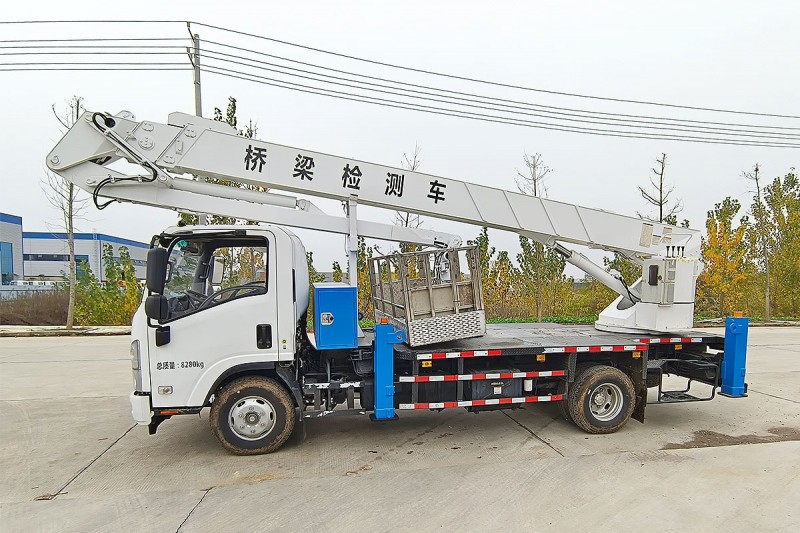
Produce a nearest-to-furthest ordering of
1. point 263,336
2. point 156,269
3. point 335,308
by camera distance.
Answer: point 156,269, point 263,336, point 335,308

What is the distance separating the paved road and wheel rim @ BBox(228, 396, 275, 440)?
0.91 ft

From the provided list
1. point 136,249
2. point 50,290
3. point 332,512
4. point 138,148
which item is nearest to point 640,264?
point 332,512

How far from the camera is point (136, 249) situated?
198 feet

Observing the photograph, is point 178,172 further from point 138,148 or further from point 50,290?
point 50,290

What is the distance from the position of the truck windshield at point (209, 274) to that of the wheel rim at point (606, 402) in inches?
166

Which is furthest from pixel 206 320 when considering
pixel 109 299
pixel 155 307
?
pixel 109 299

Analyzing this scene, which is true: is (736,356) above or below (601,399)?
above

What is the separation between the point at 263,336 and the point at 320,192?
191 centimetres

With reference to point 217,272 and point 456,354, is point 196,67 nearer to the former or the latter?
point 217,272

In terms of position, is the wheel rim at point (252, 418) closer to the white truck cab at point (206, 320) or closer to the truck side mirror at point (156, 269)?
the white truck cab at point (206, 320)

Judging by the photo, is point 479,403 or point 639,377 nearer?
point 479,403

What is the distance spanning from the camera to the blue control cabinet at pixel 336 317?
5.30m

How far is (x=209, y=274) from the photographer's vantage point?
5.70m

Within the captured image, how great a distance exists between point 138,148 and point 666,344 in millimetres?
6917
